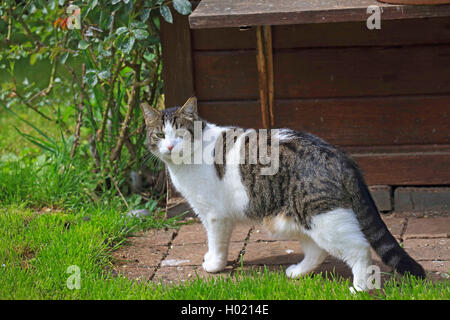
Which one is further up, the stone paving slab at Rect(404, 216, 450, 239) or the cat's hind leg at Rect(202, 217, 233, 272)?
the cat's hind leg at Rect(202, 217, 233, 272)

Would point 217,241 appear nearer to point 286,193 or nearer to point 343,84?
point 286,193

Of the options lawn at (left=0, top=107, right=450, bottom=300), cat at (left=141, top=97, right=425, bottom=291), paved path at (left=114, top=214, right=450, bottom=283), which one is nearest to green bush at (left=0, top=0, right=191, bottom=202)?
lawn at (left=0, top=107, right=450, bottom=300)

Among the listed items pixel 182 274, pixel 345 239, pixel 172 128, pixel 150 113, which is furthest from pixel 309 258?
pixel 150 113

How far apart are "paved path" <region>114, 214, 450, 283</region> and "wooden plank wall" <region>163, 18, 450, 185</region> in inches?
18.7

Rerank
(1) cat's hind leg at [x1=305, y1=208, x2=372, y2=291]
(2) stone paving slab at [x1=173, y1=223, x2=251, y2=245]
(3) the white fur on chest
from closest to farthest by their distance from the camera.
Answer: (1) cat's hind leg at [x1=305, y1=208, x2=372, y2=291]
(3) the white fur on chest
(2) stone paving slab at [x1=173, y1=223, x2=251, y2=245]

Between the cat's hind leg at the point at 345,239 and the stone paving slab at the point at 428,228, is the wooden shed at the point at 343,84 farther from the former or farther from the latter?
the cat's hind leg at the point at 345,239

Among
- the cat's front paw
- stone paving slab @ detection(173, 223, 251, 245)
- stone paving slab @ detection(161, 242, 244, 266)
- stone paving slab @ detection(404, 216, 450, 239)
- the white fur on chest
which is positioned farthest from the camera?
stone paving slab @ detection(173, 223, 251, 245)

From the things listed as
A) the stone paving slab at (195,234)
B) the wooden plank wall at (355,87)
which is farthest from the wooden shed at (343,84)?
the stone paving slab at (195,234)

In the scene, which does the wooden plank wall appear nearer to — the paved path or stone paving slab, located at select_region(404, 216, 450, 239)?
stone paving slab, located at select_region(404, 216, 450, 239)

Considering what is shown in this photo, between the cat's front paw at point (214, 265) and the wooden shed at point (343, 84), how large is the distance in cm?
111

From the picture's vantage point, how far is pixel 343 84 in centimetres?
439

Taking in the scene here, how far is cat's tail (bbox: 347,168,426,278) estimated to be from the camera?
313cm

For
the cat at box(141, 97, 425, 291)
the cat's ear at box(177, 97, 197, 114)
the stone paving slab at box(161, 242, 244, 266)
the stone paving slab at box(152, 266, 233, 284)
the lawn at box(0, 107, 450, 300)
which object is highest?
the cat's ear at box(177, 97, 197, 114)

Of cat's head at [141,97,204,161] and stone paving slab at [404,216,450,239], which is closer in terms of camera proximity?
cat's head at [141,97,204,161]
